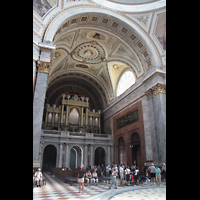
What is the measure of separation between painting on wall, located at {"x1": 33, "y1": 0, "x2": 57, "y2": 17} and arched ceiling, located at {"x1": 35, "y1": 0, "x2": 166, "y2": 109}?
0.26 meters

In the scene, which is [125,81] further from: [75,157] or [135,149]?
[75,157]

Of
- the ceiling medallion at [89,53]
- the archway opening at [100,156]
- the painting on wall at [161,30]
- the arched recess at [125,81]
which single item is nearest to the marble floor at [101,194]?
the painting on wall at [161,30]

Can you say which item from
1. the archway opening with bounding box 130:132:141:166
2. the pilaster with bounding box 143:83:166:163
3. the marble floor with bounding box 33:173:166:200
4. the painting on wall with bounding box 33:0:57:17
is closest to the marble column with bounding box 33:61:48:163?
the marble floor with bounding box 33:173:166:200

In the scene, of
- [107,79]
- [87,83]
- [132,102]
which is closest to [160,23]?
[132,102]

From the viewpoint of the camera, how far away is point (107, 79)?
66.4 ft

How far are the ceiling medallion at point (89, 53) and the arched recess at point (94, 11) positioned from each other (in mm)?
3740

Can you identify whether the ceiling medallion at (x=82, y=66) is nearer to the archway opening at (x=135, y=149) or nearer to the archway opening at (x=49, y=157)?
the archway opening at (x=135, y=149)

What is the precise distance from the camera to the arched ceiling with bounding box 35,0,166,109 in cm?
1275

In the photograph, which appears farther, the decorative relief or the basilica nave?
the decorative relief

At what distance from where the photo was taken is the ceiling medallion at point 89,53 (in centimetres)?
1677

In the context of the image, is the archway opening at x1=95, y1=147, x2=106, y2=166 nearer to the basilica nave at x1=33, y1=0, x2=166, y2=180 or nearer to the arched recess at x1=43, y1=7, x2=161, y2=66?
the basilica nave at x1=33, y1=0, x2=166, y2=180
